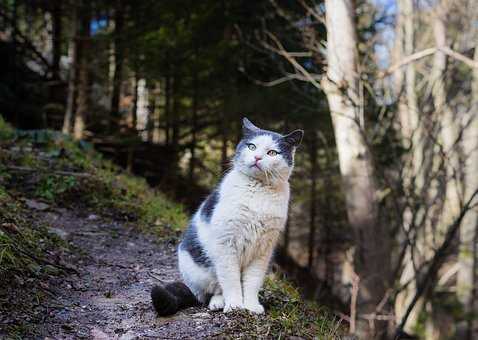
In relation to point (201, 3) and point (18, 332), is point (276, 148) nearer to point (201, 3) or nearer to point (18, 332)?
point (18, 332)

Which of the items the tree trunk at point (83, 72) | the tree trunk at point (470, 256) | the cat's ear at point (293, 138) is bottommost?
the tree trunk at point (470, 256)

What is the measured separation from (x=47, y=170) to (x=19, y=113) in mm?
5252

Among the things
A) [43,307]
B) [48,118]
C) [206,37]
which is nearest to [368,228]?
A: [43,307]

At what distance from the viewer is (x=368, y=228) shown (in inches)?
243

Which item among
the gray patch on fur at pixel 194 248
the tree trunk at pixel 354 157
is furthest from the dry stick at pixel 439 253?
the gray patch on fur at pixel 194 248

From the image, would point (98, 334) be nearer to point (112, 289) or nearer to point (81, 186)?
point (112, 289)

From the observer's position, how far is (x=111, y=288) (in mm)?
3994

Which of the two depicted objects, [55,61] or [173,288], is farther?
[55,61]

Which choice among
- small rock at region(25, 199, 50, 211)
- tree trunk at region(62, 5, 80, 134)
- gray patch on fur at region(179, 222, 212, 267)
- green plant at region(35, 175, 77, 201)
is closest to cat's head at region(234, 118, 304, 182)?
gray patch on fur at region(179, 222, 212, 267)

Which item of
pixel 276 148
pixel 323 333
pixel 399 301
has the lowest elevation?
pixel 399 301

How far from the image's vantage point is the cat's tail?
2980 millimetres

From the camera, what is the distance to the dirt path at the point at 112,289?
2920mm

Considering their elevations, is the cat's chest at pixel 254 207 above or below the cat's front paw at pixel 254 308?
above

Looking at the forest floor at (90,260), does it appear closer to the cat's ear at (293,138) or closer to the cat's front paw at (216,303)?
the cat's front paw at (216,303)
